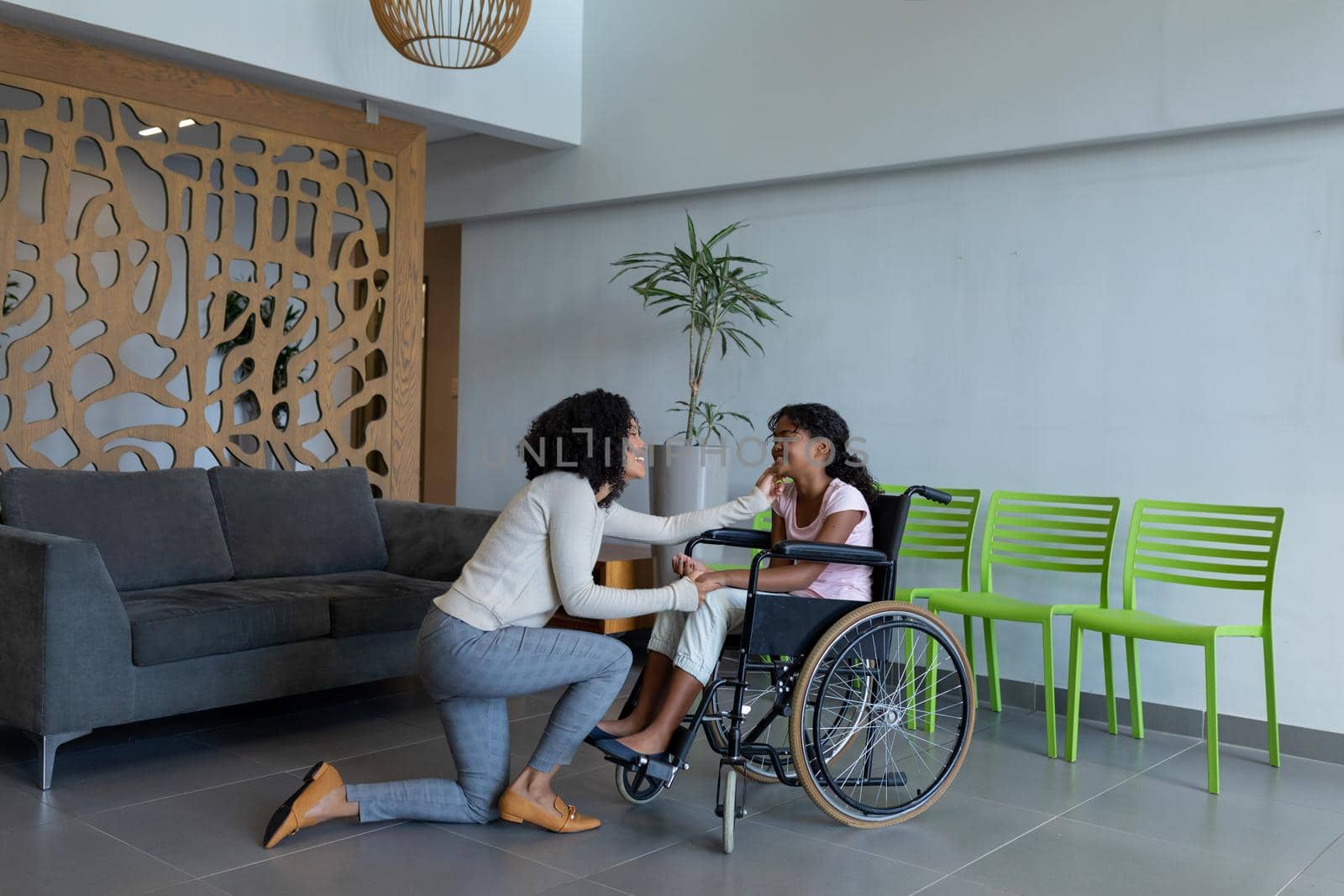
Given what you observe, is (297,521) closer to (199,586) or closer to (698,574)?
(199,586)

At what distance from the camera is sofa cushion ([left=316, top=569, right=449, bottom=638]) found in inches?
150

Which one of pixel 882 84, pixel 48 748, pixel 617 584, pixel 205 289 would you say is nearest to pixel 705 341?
pixel 882 84

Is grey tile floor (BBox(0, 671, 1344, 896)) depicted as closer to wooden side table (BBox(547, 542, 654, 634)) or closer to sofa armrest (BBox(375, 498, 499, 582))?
wooden side table (BBox(547, 542, 654, 634))

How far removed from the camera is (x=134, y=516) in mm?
3871

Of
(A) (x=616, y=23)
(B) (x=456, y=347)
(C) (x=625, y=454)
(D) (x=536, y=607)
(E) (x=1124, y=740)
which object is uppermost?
(A) (x=616, y=23)

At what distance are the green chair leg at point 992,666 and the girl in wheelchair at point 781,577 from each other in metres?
1.28

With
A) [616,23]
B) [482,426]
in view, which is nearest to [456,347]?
[482,426]

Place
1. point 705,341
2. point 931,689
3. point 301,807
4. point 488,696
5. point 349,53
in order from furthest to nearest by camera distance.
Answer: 1. point 705,341
2. point 349,53
3. point 931,689
4. point 488,696
5. point 301,807

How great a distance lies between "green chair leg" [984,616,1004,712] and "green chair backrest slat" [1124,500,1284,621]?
1.67ft

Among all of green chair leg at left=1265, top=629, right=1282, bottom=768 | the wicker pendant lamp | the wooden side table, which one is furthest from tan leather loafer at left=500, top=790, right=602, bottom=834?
the wicker pendant lamp

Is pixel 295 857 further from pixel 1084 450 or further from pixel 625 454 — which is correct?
pixel 1084 450

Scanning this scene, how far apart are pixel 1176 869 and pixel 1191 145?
8.37ft

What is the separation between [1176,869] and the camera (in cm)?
273

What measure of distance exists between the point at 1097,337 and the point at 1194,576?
96 centimetres
